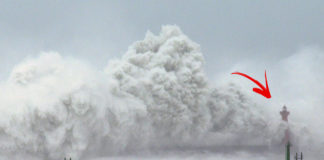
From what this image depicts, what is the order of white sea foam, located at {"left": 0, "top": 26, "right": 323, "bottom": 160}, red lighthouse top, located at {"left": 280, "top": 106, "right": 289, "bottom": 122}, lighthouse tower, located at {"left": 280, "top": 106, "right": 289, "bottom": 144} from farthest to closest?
1. red lighthouse top, located at {"left": 280, "top": 106, "right": 289, "bottom": 122}
2. lighthouse tower, located at {"left": 280, "top": 106, "right": 289, "bottom": 144}
3. white sea foam, located at {"left": 0, "top": 26, "right": 323, "bottom": 160}

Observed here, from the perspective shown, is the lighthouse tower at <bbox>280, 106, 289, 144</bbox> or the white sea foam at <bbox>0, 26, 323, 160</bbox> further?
the lighthouse tower at <bbox>280, 106, 289, 144</bbox>

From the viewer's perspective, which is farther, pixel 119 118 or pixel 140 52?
pixel 140 52

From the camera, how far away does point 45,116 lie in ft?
306

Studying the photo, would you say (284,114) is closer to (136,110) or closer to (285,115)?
(285,115)

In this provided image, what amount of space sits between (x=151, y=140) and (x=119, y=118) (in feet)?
32.0

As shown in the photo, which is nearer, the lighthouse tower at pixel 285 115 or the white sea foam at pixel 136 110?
the white sea foam at pixel 136 110

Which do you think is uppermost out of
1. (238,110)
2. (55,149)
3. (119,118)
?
(238,110)

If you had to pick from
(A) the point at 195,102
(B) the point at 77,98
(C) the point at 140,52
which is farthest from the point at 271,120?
(B) the point at 77,98

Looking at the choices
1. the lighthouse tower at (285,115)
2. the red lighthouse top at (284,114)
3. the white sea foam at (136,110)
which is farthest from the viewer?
the red lighthouse top at (284,114)

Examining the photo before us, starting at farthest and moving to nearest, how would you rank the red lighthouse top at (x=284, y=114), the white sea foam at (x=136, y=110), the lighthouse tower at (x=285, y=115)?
the red lighthouse top at (x=284, y=114) → the lighthouse tower at (x=285, y=115) → the white sea foam at (x=136, y=110)

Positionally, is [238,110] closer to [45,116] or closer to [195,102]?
[195,102]

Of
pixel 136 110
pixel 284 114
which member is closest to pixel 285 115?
pixel 284 114

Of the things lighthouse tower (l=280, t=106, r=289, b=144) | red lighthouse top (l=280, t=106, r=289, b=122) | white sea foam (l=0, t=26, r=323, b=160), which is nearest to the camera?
white sea foam (l=0, t=26, r=323, b=160)

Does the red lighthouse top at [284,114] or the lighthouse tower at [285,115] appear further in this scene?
the red lighthouse top at [284,114]
